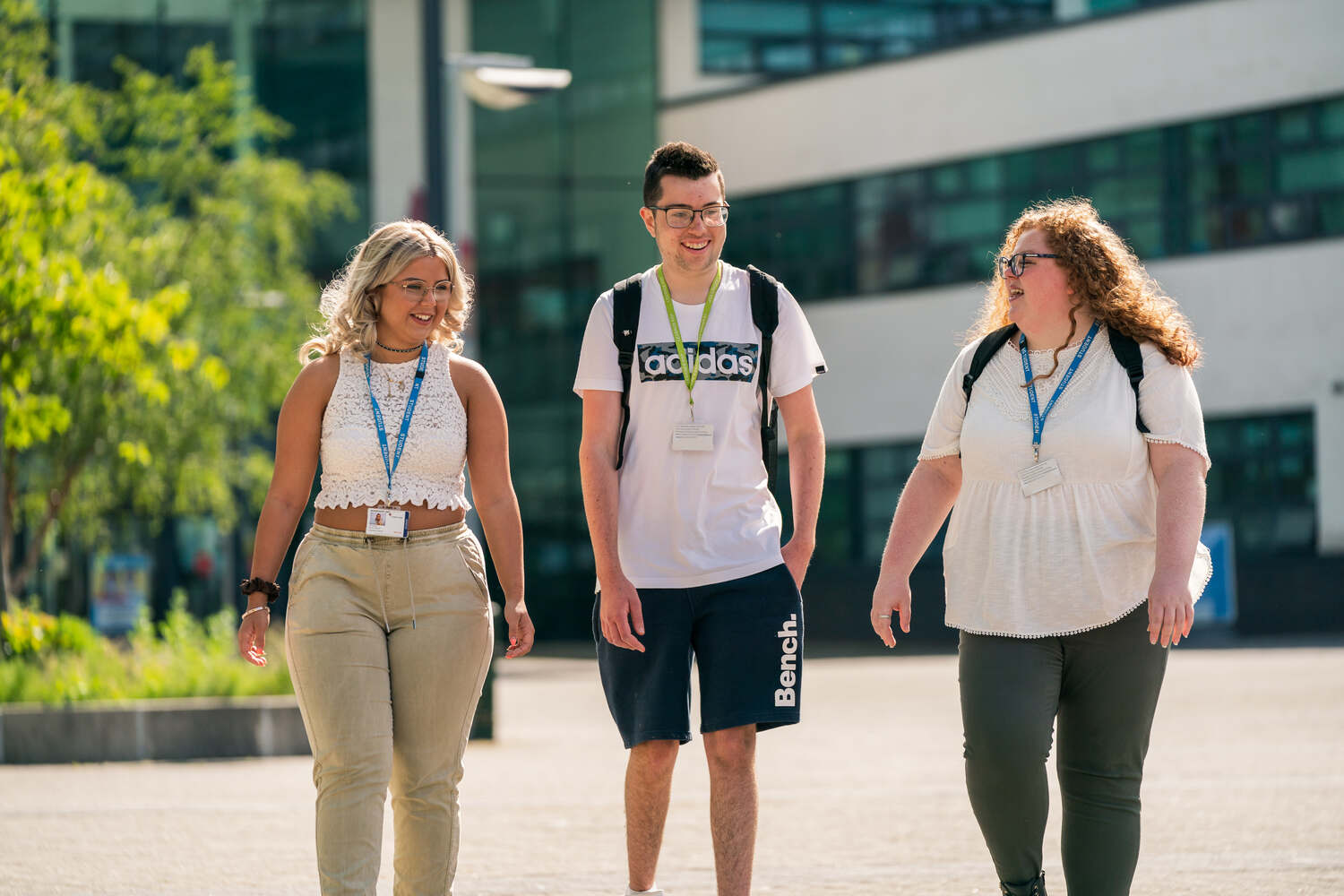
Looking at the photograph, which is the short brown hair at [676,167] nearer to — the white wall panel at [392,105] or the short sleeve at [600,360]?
the short sleeve at [600,360]

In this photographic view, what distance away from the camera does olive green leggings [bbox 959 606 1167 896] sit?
15.4ft

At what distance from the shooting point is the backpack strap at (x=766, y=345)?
17.0 feet

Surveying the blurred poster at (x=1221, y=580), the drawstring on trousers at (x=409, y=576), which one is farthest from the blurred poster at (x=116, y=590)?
the drawstring on trousers at (x=409, y=576)

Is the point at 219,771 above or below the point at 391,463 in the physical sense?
below

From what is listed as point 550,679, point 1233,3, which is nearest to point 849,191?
point 1233,3

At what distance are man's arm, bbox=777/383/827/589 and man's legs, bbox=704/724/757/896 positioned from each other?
0.47m

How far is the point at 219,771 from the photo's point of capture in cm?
1080

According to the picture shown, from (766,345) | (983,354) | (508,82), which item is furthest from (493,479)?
(508,82)

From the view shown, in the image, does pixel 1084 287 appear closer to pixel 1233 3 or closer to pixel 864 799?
pixel 864 799

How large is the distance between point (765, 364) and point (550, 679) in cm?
1656

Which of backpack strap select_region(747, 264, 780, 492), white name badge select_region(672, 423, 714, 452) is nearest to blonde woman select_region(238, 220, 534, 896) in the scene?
white name badge select_region(672, 423, 714, 452)

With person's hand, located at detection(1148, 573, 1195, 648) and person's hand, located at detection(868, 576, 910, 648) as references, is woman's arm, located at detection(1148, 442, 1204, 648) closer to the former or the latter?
person's hand, located at detection(1148, 573, 1195, 648)

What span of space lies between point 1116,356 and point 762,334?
95 centimetres

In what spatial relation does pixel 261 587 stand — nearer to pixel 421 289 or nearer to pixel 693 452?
pixel 421 289
